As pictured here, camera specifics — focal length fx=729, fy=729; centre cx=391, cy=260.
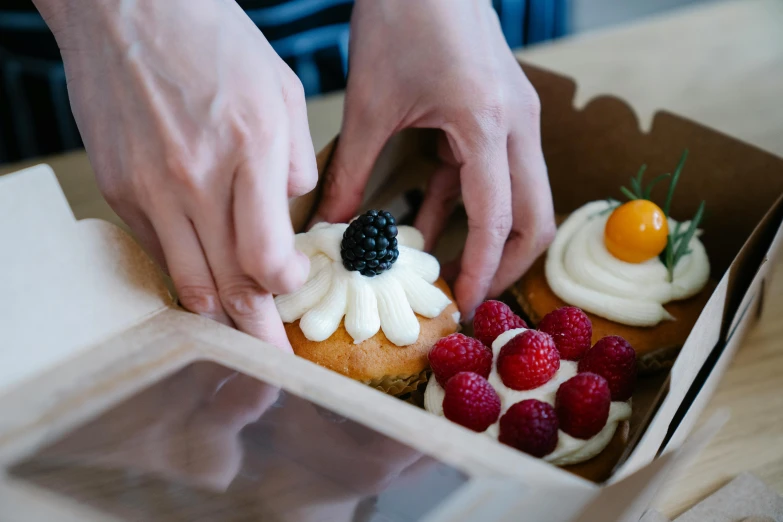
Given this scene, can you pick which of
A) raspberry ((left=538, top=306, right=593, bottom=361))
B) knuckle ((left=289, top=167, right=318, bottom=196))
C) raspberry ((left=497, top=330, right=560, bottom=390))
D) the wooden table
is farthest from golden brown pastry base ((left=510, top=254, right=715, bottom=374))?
knuckle ((left=289, top=167, right=318, bottom=196))

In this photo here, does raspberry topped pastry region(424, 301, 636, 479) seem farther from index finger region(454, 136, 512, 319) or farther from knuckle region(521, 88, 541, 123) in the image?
knuckle region(521, 88, 541, 123)

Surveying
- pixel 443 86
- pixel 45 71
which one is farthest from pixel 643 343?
pixel 45 71

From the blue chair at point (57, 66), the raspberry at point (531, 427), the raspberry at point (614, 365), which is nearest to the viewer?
the raspberry at point (531, 427)

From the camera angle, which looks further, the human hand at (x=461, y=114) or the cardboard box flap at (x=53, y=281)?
the human hand at (x=461, y=114)

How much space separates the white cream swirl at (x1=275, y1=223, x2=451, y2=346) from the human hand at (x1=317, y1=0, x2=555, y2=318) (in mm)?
139

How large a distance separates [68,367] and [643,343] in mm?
1011

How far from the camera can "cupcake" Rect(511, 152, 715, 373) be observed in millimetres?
1408

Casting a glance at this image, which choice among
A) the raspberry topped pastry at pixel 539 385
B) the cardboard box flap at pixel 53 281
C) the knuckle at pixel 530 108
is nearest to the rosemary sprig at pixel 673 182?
the knuckle at pixel 530 108

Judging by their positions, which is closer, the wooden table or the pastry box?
the pastry box

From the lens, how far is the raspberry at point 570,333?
1.19m

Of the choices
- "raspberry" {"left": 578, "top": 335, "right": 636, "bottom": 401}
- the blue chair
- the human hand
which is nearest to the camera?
"raspberry" {"left": 578, "top": 335, "right": 636, "bottom": 401}

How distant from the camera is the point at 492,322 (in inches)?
47.9

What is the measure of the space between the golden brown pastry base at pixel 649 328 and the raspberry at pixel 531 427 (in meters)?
0.41

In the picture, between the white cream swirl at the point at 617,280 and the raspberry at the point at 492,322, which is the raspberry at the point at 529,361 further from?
the white cream swirl at the point at 617,280
